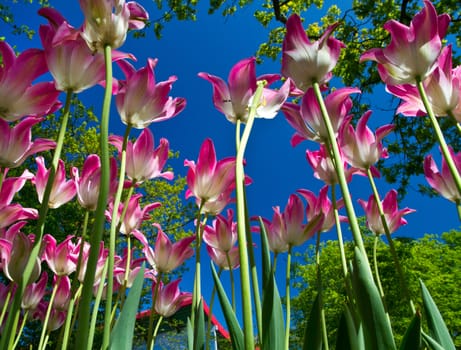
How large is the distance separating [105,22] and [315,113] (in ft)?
1.82

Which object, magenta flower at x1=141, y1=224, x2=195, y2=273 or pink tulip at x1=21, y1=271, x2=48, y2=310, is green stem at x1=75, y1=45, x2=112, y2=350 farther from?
pink tulip at x1=21, y1=271, x2=48, y2=310

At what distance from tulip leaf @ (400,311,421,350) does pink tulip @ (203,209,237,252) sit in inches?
32.9

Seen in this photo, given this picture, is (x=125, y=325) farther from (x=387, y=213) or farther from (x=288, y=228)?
(x=387, y=213)

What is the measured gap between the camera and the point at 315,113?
1.00 meters

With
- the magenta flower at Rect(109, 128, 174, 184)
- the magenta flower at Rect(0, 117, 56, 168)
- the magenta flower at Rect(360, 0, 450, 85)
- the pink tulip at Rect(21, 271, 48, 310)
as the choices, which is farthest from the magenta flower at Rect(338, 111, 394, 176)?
the pink tulip at Rect(21, 271, 48, 310)

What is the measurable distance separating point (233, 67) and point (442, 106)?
1.73 ft

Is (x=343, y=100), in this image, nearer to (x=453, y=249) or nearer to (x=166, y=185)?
(x=166, y=185)

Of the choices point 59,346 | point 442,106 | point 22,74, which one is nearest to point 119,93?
point 22,74

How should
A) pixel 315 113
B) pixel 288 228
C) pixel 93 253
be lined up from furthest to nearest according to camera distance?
pixel 288 228, pixel 315 113, pixel 93 253

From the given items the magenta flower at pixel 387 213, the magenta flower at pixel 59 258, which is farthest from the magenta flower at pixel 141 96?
the magenta flower at pixel 387 213

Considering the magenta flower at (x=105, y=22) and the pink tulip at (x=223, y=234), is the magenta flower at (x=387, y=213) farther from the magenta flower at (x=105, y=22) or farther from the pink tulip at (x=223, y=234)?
the magenta flower at (x=105, y=22)

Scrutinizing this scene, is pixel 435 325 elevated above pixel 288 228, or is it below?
below

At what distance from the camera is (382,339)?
1.97ft

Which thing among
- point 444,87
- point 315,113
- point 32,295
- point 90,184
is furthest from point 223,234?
point 32,295
